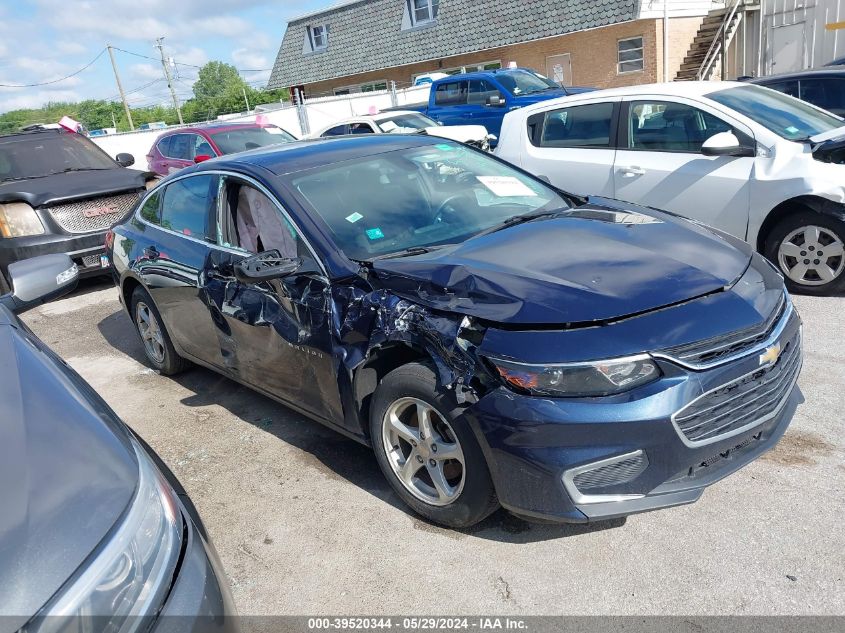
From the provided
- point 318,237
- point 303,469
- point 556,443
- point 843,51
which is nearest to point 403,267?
point 318,237

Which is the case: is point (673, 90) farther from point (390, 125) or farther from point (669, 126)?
point (390, 125)

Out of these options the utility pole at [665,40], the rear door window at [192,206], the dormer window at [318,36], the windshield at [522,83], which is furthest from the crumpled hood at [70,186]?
the dormer window at [318,36]

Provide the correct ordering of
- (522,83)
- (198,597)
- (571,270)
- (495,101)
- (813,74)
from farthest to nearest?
1. (522,83)
2. (495,101)
3. (813,74)
4. (571,270)
5. (198,597)

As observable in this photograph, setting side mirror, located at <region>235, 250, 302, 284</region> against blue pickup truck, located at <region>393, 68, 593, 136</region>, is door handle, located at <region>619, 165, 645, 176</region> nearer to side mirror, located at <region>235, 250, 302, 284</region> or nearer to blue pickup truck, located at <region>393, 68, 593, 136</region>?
side mirror, located at <region>235, 250, 302, 284</region>

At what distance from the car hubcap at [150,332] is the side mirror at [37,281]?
194 cm

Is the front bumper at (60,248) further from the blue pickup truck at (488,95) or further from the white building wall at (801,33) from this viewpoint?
the white building wall at (801,33)

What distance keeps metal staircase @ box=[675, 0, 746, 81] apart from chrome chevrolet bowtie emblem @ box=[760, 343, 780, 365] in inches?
806

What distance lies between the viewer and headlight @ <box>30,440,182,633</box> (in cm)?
148

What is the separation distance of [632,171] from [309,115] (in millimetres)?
18352

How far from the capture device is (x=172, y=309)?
4.75 meters

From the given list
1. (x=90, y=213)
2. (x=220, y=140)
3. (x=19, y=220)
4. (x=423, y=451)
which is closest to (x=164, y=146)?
(x=220, y=140)

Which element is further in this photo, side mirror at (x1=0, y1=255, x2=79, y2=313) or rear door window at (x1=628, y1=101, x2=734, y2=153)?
rear door window at (x1=628, y1=101, x2=734, y2=153)

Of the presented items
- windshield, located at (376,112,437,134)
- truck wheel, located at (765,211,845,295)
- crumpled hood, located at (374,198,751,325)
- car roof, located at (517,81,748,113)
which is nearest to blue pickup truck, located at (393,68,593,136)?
windshield, located at (376,112,437,134)

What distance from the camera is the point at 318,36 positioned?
33.3 meters
